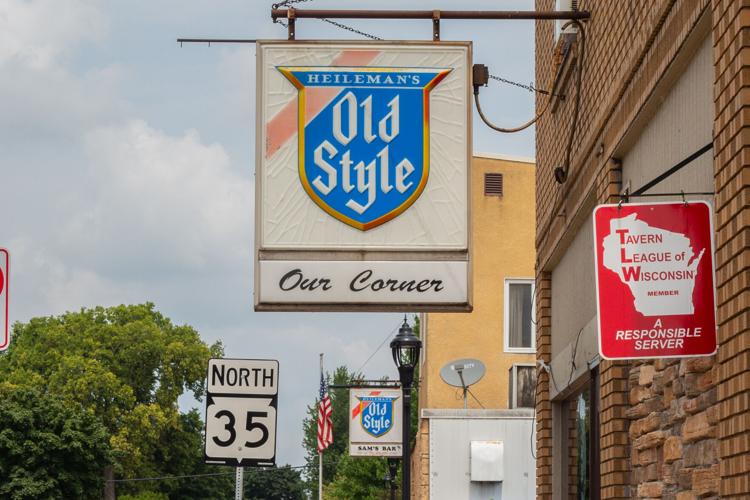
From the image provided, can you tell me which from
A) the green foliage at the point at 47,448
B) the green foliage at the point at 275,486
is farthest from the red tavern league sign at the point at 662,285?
the green foliage at the point at 275,486

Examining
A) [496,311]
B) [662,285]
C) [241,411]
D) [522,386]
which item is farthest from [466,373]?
[662,285]

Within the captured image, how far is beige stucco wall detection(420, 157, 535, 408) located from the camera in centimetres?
2806

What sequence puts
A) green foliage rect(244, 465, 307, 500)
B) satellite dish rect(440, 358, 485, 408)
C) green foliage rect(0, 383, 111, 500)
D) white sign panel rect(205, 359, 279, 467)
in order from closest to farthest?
white sign panel rect(205, 359, 279, 467), satellite dish rect(440, 358, 485, 408), green foliage rect(0, 383, 111, 500), green foliage rect(244, 465, 307, 500)

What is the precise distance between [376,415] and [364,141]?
43.4 feet

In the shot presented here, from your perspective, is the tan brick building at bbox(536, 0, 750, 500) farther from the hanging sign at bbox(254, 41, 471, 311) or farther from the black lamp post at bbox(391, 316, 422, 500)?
the black lamp post at bbox(391, 316, 422, 500)

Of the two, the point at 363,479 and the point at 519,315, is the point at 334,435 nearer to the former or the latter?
the point at 363,479

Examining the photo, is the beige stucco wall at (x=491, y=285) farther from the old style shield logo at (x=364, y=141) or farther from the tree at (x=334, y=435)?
the tree at (x=334, y=435)

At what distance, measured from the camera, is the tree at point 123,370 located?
216ft

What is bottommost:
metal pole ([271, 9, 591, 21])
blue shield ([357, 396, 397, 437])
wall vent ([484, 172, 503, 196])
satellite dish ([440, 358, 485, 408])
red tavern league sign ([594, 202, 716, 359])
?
red tavern league sign ([594, 202, 716, 359])

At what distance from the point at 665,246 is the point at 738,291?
46cm

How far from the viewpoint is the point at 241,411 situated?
42.1ft

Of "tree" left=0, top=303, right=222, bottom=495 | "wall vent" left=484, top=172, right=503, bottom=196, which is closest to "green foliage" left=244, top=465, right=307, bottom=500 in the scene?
"tree" left=0, top=303, right=222, bottom=495

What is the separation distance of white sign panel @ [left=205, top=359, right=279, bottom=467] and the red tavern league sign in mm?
6444

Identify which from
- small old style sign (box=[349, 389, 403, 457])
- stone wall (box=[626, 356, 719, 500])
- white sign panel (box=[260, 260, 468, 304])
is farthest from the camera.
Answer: small old style sign (box=[349, 389, 403, 457])
